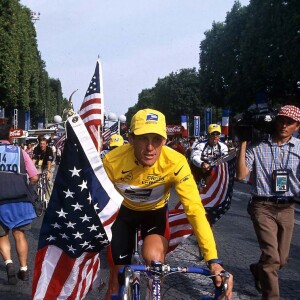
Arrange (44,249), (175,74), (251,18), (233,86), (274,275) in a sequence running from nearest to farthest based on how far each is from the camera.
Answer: (44,249) → (274,275) → (251,18) → (233,86) → (175,74)

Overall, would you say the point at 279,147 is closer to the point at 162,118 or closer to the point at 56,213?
the point at 162,118

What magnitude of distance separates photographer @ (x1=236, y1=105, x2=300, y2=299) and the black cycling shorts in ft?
3.91

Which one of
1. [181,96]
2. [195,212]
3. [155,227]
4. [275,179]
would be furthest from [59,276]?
[181,96]

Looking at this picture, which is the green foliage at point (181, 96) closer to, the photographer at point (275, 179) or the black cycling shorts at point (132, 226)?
the photographer at point (275, 179)

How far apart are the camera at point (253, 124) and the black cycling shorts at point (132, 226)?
109cm

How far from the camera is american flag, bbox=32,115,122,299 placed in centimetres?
383

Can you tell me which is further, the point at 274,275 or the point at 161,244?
the point at 274,275

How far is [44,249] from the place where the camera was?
155 inches

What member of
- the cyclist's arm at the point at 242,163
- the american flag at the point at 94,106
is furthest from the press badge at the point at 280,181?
the american flag at the point at 94,106

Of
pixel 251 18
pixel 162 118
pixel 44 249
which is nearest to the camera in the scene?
pixel 162 118

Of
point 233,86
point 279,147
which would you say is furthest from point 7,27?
point 279,147

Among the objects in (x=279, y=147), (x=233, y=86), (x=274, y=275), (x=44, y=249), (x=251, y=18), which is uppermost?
(x=251, y=18)

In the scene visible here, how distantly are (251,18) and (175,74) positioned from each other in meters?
60.1

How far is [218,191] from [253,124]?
3.02 meters
